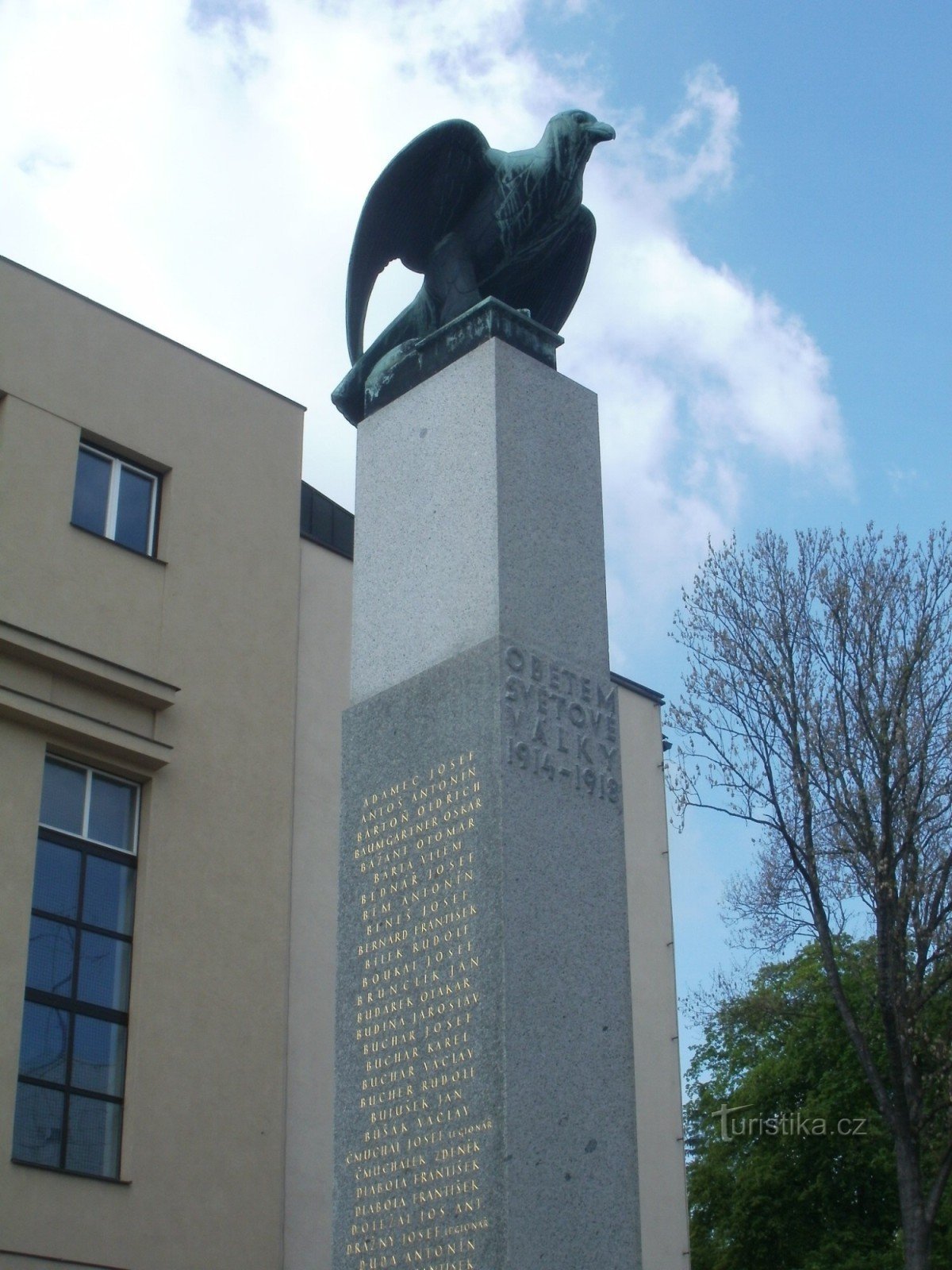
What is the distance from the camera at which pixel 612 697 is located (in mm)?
7715

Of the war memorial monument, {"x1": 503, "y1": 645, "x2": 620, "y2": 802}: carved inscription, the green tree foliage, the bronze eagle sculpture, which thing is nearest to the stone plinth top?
the war memorial monument

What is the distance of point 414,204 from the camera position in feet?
29.9

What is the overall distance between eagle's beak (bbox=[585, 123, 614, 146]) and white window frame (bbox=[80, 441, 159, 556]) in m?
8.40

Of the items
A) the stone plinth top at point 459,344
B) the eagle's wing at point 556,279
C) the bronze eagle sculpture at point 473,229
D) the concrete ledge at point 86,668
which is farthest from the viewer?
the concrete ledge at point 86,668

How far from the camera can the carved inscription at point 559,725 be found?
23.5ft

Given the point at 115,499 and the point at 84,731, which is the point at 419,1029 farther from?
the point at 115,499

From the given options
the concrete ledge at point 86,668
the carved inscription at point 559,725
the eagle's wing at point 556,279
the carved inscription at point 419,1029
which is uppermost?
the concrete ledge at point 86,668

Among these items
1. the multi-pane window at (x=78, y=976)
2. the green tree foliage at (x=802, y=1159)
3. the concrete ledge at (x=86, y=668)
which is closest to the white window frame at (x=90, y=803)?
the multi-pane window at (x=78, y=976)

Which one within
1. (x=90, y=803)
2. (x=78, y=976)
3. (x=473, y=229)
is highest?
(x=473, y=229)

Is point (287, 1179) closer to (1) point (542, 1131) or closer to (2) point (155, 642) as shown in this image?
(2) point (155, 642)

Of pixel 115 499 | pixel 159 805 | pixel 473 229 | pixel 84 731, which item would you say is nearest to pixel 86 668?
pixel 84 731

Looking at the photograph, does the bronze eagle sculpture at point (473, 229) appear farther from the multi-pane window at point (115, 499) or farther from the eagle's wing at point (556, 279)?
the multi-pane window at point (115, 499)

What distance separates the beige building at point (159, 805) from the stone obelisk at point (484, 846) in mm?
7026

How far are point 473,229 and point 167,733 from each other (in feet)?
26.4
